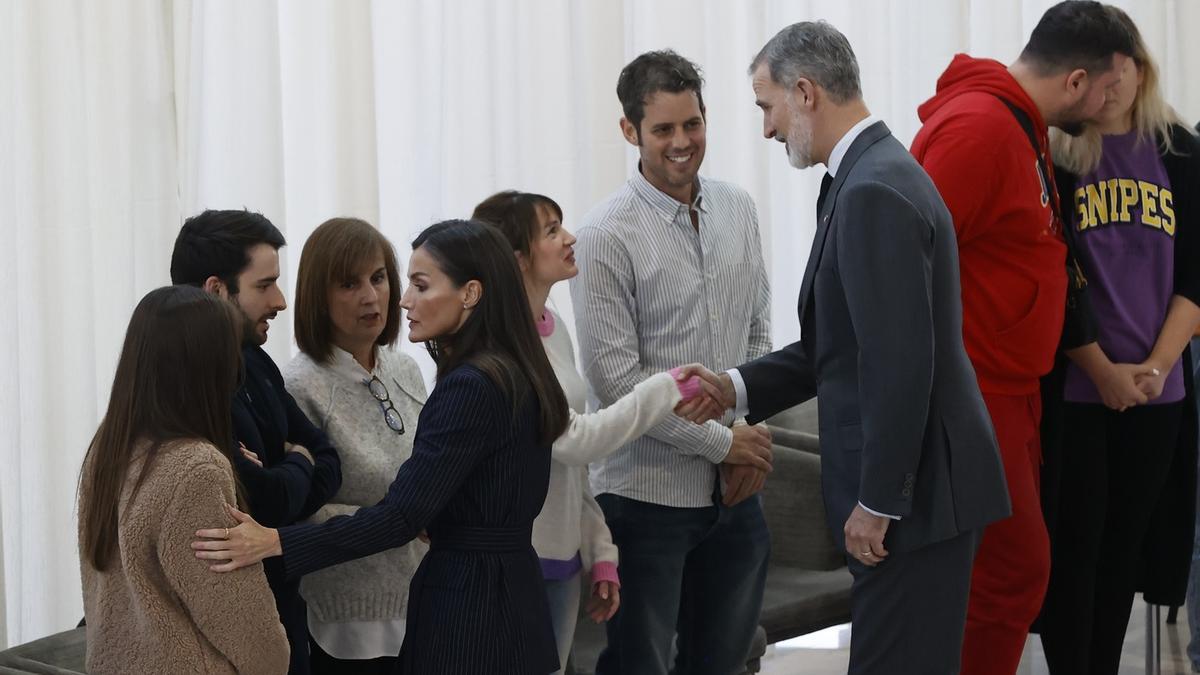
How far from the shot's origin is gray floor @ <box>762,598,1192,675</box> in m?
4.23

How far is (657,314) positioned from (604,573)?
56cm

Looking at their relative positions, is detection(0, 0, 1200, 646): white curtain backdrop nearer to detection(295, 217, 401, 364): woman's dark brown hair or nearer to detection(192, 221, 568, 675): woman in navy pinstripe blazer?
detection(295, 217, 401, 364): woman's dark brown hair

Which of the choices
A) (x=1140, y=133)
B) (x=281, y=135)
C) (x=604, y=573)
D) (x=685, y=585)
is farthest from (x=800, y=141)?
(x=281, y=135)

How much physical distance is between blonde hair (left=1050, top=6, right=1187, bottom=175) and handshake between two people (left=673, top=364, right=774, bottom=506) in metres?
1.04

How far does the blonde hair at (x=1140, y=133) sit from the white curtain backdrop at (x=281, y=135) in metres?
0.62

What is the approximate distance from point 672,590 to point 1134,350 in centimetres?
132

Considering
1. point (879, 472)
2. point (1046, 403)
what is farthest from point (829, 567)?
point (879, 472)

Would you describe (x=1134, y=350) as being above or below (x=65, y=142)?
below

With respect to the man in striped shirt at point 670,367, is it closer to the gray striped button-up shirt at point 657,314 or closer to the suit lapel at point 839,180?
the gray striped button-up shirt at point 657,314

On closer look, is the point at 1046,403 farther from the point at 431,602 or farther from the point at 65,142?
the point at 65,142

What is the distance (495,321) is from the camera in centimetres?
234

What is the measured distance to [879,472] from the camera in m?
2.39

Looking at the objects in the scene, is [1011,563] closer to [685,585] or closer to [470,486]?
[685,585]

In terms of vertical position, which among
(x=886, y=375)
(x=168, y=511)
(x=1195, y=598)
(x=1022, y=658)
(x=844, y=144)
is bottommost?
(x=1022, y=658)
